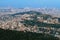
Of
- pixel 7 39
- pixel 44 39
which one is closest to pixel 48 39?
pixel 44 39

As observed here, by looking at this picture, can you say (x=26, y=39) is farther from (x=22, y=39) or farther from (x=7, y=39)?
(x=7, y=39)

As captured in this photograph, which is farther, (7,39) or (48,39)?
(48,39)

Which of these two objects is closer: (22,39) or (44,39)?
(22,39)

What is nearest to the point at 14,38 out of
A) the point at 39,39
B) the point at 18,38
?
the point at 18,38

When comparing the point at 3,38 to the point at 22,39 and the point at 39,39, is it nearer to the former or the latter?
the point at 22,39

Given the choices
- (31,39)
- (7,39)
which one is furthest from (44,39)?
(7,39)

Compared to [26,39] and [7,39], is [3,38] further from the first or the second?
[26,39]

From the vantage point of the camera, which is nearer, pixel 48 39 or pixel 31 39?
pixel 31 39

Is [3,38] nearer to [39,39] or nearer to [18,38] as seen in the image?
[18,38]
